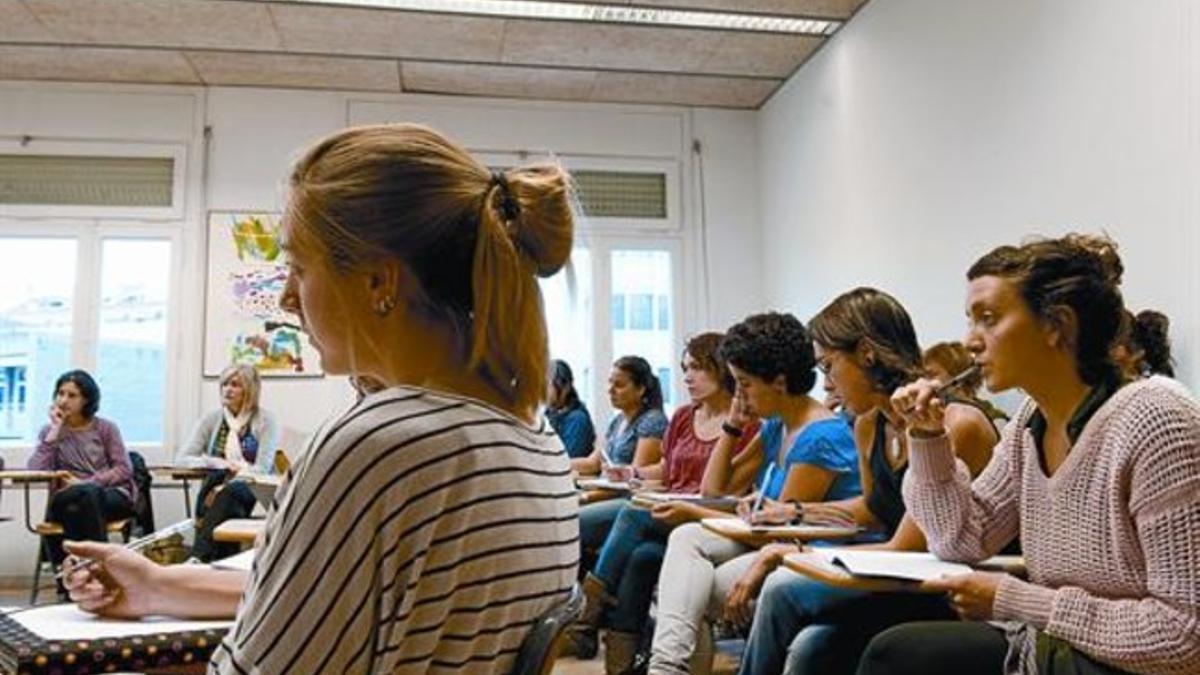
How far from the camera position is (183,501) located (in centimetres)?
576

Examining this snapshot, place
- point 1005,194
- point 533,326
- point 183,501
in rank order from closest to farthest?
point 533,326 < point 1005,194 < point 183,501

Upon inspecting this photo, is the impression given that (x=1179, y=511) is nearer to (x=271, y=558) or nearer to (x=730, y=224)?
(x=271, y=558)

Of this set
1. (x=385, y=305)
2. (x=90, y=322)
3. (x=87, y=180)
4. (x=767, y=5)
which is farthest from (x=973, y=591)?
(x=87, y=180)

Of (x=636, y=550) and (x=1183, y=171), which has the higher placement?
(x=1183, y=171)

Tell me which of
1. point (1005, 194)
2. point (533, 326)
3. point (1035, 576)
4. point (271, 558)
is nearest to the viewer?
point (271, 558)

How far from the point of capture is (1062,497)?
1.63 metres

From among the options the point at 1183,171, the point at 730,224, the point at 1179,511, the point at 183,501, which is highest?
the point at 730,224

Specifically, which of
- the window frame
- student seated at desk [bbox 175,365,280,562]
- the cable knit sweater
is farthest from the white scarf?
the cable knit sweater

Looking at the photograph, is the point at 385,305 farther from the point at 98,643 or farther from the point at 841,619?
the point at 841,619

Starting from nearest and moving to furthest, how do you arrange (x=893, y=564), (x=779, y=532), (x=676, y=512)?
1. (x=893, y=564)
2. (x=779, y=532)
3. (x=676, y=512)

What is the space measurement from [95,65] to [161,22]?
2.94 ft

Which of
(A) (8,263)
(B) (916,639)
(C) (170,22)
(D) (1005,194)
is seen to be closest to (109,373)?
(A) (8,263)

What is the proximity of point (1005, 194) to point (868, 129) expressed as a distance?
1.20 meters

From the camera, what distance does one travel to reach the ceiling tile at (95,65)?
5406 millimetres
